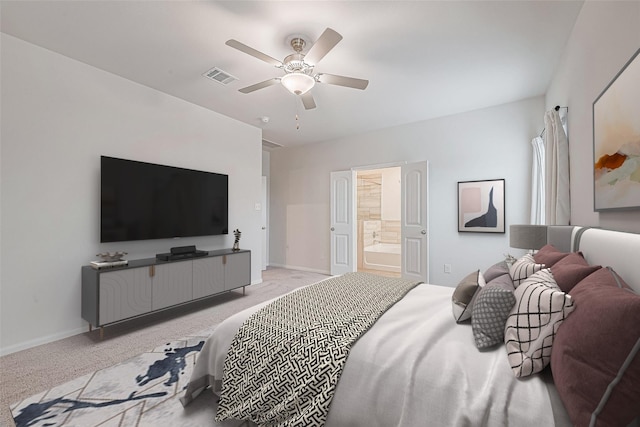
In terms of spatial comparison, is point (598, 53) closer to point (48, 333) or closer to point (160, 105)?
point (160, 105)

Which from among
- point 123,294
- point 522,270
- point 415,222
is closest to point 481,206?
point 415,222

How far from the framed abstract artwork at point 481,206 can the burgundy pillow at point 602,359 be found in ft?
10.8

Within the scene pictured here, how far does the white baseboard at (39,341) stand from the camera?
92.1 inches

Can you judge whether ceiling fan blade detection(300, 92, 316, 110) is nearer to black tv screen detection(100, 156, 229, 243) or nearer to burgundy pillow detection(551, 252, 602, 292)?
black tv screen detection(100, 156, 229, 243)

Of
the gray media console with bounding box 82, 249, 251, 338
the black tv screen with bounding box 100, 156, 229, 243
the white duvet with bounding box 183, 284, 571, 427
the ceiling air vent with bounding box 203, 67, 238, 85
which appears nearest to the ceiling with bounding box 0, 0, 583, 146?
the ceiling air vent with bounding box 203, 67, 238, 85

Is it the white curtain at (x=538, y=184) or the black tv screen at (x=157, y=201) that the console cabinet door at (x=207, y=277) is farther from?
the white curtain at (x=538, y=184)

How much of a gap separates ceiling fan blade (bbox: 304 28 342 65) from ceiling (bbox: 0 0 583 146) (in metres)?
0.31

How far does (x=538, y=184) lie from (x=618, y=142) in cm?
236

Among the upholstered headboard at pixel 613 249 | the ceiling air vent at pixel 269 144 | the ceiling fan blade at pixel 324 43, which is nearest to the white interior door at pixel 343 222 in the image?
the ceiling air vent at pixel 269 144

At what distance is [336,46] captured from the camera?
8.00ft

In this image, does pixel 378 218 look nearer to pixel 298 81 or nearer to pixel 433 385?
pixel 298 81

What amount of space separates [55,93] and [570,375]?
4.03 metres

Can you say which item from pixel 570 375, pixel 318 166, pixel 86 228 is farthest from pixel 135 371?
pixel 318 166

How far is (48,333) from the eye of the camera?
257 centimetres
